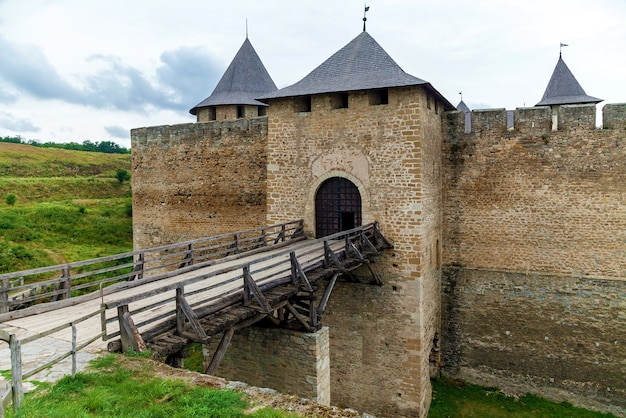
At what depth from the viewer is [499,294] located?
11.9 m

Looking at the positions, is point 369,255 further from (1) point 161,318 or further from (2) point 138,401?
(2) point 138,401

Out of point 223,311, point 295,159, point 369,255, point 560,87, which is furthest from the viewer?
point 560,87

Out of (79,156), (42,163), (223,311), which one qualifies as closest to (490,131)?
(223,311)

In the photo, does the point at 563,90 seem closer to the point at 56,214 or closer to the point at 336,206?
the point at 336,206

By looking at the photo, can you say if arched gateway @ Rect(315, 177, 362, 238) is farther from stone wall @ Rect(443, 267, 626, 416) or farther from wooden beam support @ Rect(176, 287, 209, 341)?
wooden beam support @ Rect(176, 287, 209, 341)

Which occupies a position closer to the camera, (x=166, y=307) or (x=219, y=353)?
(x=219, y=353)

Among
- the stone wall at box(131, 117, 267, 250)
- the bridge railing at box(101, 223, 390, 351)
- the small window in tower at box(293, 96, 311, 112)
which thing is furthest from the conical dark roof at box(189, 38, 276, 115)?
the bridge railing at box(101, 223, 390, 351)

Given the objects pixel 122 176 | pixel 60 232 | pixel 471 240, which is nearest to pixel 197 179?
pixel 471 240

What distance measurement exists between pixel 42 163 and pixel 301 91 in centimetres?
3207

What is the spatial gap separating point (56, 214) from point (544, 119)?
2284 centimetres

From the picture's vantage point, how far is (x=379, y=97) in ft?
35.1

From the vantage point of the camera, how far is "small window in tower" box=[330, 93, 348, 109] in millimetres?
10969

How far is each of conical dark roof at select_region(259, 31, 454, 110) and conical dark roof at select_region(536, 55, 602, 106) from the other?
254 inches

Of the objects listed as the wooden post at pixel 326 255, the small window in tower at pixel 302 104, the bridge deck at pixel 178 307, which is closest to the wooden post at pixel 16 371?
the bridge deck at pixel 178 307
